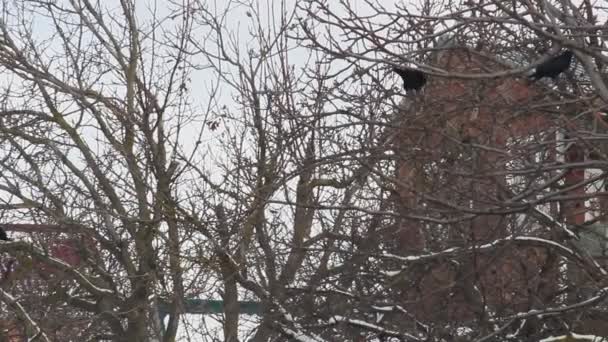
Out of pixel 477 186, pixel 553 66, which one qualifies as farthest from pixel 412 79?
pixel 553 66

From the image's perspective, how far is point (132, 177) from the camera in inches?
545

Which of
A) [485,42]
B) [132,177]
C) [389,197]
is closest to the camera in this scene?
[485,42]

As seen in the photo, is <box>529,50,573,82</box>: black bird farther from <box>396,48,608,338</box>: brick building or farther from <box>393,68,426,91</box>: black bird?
<box>393,68,426,91</box>: black bird

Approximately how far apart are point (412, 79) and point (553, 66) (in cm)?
153

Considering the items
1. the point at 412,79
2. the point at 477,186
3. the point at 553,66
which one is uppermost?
the point at 412,79

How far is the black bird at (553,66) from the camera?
781 centimetres

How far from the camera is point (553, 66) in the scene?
788 cm

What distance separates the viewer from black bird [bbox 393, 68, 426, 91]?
8.67 m

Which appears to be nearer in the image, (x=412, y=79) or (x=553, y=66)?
(x=553, y=66)

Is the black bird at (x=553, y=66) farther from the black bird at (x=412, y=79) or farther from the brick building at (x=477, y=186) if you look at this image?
the black bird at (x=412, y=79)

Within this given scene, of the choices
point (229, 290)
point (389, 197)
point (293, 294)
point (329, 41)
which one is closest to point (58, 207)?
point (229, 290)

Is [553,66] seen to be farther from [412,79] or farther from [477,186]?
[477,186]

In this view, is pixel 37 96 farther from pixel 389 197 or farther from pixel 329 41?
pixel 329 41

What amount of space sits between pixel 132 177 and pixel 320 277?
3250 millimetres
